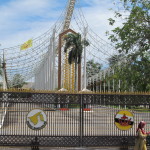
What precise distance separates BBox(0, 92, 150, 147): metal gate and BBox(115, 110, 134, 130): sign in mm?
180

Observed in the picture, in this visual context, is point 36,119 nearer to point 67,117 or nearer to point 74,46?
point 67,117

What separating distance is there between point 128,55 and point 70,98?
410 centimetres

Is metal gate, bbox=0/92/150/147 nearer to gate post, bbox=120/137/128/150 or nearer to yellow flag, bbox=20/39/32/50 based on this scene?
gate post, bbox=120/137/128/150

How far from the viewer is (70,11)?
49.7 m

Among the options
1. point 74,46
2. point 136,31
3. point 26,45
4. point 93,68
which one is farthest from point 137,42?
point 93,68

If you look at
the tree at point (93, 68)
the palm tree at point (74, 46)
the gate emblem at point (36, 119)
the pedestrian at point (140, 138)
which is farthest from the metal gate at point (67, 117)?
the tree at point (93, 68)

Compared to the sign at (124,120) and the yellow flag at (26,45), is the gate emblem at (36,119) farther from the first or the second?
the yellow flag at (26,45)

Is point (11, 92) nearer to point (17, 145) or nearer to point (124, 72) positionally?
point (17, 145)

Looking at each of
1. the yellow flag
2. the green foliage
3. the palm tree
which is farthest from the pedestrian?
the yellow flag

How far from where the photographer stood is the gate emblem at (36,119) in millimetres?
9742

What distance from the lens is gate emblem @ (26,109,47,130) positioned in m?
9.74

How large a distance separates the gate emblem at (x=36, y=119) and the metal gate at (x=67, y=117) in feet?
0.37

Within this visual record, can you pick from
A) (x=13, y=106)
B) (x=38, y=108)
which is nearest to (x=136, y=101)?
(x=38, y=108)

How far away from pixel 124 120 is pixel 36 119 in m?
3.07
